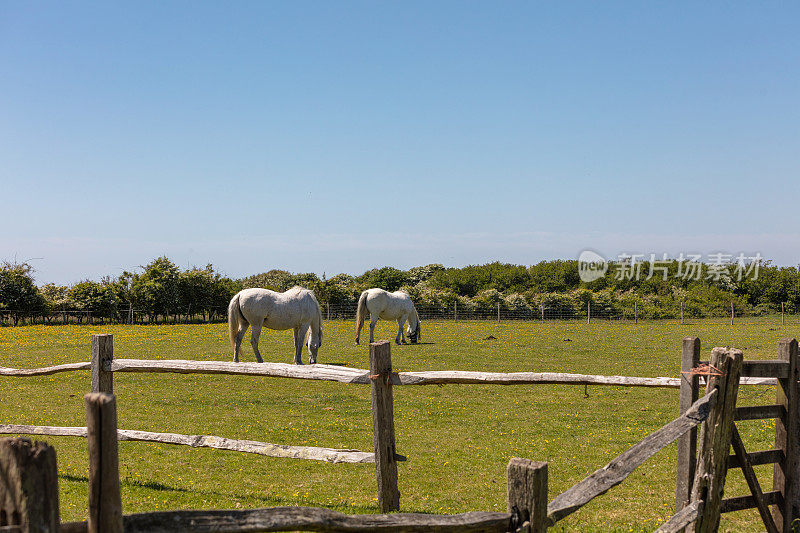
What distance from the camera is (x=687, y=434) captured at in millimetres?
4621

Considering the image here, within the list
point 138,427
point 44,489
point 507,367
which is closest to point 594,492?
point 44,489

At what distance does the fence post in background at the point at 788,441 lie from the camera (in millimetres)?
4832

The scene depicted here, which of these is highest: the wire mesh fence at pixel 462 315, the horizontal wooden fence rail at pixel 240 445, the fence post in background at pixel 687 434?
the fence post in background at pixel 687 434

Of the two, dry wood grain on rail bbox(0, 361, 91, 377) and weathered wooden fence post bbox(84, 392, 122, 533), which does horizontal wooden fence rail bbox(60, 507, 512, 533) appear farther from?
dry wood grain on rail bbox(0, 361, 91, 377)

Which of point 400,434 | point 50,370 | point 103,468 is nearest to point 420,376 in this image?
point 103,468

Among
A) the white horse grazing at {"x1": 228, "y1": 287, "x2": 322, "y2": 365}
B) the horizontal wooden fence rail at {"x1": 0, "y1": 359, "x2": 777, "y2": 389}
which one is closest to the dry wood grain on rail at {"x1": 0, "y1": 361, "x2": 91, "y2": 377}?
the horizontal wooden fence rail at {"x1": 0, "y1": 359, "x2": 777, "y2": 389}

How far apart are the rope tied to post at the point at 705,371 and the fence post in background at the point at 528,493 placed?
2.06 metres

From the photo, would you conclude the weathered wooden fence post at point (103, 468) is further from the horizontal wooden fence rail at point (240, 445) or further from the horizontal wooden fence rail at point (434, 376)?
the horizontal wooden fence rail at point (240, 445)

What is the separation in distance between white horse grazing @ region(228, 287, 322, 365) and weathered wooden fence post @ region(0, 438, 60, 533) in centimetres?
1483

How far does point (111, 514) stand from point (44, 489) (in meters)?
0.33

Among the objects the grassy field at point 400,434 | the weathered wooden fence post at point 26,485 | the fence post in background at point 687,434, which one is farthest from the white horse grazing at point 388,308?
the weathered wooden fence post at point 26,485

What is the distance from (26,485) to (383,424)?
10.9 ft

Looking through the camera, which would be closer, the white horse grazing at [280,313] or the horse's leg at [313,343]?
the white horse grazing at [280,313]

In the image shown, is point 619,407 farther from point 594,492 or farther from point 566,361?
point 594,492
